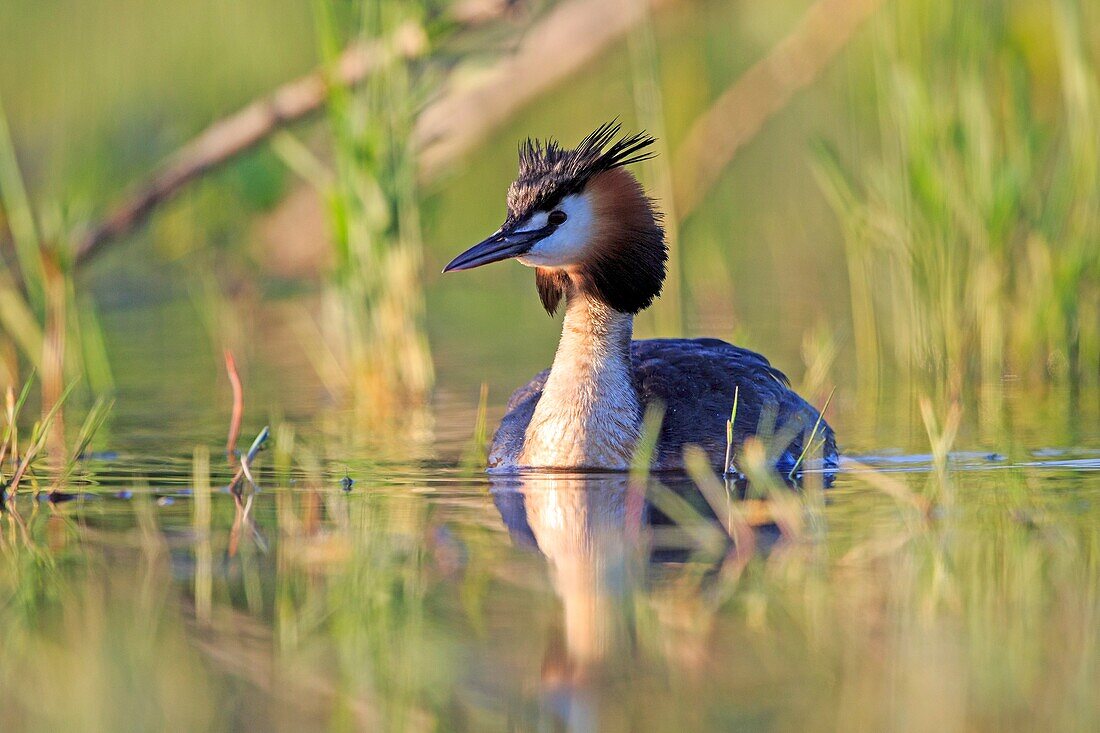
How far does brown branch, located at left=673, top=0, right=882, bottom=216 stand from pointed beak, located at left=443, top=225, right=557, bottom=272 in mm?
6205

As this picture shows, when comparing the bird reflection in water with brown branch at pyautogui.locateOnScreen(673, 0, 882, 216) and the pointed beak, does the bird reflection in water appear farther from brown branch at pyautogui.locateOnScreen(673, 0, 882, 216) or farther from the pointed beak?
brown branch at pyautogui.locateOnScreen(673, 0, 882, 216)

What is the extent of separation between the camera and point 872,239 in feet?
29.8

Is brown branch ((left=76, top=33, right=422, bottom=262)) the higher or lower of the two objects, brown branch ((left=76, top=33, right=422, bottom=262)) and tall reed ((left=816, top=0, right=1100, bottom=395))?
the higher

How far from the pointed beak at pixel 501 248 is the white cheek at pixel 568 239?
0.04 metres

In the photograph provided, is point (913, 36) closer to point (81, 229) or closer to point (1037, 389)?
point (1037, 389)

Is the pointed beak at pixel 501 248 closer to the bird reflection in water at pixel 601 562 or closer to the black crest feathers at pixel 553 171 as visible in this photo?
the black crest feathers at pixel 553 171

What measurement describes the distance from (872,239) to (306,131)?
26.8 feet

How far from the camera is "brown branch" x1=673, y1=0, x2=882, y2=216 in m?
12.7

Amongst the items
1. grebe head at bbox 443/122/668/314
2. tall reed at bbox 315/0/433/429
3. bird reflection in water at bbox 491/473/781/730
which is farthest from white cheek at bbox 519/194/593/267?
tall reed at bbox 315/0/433/429

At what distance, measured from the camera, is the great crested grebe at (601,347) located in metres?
6.83

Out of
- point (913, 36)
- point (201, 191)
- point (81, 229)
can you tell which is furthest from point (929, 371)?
point (201, 191)

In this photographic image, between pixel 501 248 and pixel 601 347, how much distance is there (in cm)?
63

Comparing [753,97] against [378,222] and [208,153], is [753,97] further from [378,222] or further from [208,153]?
[378,222]

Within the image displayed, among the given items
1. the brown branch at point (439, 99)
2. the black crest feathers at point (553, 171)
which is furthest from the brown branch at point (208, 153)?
the black crest feathers at point (553, 171)
